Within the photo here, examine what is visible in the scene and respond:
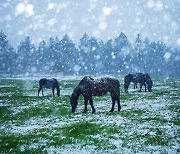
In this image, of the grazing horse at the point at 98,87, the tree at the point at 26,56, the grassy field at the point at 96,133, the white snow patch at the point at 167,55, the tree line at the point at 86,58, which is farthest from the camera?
the white snow patch at the point at 167,55

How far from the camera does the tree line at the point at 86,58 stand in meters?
148

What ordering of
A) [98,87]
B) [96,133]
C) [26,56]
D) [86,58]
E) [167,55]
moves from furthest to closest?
[167,55]
[26,56]
[86,58]
[98,87]
[96,133]

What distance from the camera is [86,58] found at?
152m

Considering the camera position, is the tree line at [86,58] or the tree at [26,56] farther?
the tree at [26,56]

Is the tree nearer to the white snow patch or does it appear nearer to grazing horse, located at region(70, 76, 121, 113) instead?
the white snow patch

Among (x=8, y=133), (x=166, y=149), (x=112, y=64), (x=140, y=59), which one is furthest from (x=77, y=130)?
(x=140, y=59)

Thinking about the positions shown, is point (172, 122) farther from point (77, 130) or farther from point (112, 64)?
point (112, 64)

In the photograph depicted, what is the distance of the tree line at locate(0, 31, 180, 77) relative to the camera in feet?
485

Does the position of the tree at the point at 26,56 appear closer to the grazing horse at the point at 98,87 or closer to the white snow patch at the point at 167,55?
the white snow patch at the point at 167,55

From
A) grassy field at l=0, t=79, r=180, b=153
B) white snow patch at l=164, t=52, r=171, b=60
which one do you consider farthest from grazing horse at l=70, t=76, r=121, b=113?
white snow patch at l=164, t=52, r=171, b=60

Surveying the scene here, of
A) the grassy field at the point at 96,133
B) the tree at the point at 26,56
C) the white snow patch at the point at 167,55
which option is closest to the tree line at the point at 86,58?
the tree at the point at 26,56

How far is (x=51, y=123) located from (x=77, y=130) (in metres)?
3.90

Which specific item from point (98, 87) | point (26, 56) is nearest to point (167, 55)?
point (26, 56)

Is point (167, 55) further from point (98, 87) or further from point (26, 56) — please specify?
point (98, 87)
